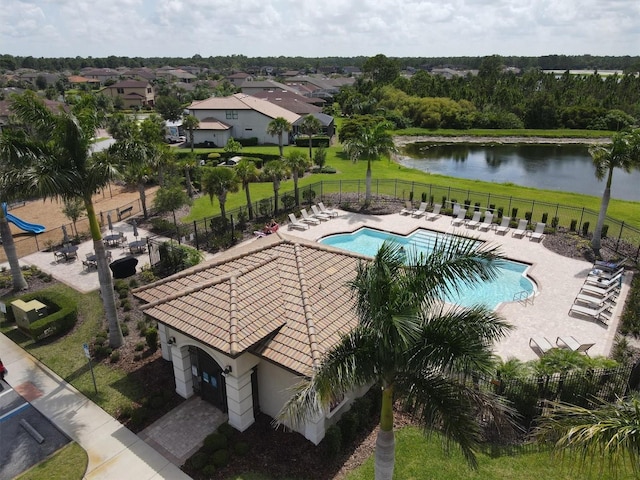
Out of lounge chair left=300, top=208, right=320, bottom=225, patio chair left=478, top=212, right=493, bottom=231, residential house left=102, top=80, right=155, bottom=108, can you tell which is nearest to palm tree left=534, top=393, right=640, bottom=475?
patio chair left=478, top=212, right=493, bottom=231

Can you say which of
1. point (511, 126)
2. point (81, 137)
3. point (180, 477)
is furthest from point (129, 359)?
point (511, 126)

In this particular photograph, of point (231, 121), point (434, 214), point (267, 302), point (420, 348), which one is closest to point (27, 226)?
point (267, 302)

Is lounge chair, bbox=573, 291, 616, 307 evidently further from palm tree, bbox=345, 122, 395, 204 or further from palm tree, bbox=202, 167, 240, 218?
palm tree, bbox=202, 167, 240, 218

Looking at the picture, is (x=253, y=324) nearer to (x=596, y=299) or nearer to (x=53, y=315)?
(x=53, y=315)

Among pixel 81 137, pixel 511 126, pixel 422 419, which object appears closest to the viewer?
pixel 422 419

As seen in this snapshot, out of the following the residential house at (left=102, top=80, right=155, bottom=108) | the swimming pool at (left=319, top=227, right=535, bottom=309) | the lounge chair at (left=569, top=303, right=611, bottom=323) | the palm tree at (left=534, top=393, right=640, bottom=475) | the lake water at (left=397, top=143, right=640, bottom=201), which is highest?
the residential house at (left=102, top=80, right=155, bottom=108)

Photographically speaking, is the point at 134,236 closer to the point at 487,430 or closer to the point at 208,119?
the point at 487,430
